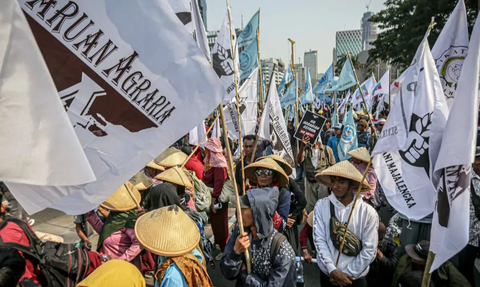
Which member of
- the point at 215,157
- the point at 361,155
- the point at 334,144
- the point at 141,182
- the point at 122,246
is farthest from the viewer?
the point at 334,144

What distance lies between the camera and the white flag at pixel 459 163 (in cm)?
177

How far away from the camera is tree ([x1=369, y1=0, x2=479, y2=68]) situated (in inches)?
814

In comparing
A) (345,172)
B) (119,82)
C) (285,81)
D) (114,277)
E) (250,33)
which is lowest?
(114,277)

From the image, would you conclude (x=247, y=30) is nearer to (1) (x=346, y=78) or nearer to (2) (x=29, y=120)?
(1) (x=346, y=78)

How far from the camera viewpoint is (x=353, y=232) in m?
2.77

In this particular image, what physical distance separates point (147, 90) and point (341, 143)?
525cm

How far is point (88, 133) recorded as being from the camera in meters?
1.69

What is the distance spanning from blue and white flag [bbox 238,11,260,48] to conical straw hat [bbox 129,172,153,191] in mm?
4679

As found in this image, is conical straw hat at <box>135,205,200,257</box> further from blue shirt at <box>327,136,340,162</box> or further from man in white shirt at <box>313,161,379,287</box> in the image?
blue shirt at <box>327,136,340,162</box>

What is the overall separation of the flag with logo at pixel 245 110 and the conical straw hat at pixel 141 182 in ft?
7.13

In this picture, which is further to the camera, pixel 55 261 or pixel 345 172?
pixel 345 172

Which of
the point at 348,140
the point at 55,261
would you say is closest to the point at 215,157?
the point at 55,261

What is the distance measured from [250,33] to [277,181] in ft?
17.0

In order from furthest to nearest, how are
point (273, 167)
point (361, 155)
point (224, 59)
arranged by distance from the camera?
point (224, 59)
point (361, 155)
point (273, 167)
